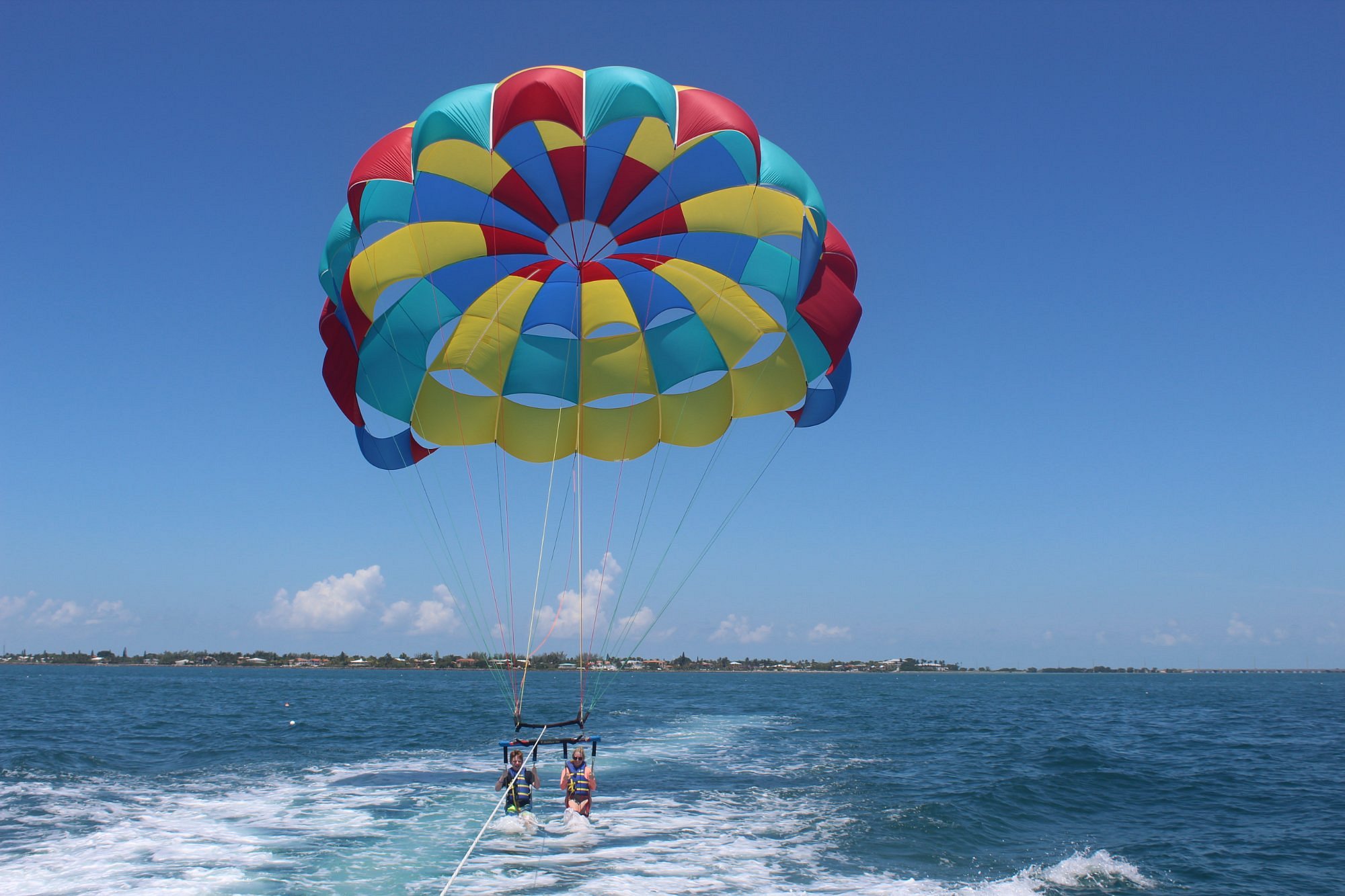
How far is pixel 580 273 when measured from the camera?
41.7 ft

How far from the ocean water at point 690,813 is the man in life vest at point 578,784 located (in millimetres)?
388

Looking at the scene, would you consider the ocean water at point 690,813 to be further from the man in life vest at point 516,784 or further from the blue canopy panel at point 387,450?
the blue canopy panel at point 387,450

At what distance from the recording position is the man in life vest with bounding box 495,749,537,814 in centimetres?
1092

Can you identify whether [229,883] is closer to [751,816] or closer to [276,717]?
[751,816]

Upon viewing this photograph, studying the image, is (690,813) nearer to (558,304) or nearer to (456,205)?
(558,304)

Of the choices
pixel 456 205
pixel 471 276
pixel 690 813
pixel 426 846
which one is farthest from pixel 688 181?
pixel 690 813

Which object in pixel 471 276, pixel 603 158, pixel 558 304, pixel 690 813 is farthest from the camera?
pixel 690 813

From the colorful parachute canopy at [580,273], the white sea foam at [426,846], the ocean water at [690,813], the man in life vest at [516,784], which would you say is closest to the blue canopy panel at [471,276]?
the colorful parachute canopy at [580,273]

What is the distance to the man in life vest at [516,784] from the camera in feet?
35.8

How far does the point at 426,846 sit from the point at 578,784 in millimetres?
2169

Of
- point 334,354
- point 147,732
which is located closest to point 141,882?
point 334,354

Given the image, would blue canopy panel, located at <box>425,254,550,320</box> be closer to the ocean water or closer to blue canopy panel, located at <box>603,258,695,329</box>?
blue canopy panel, located at <box>603,258,695,329</box>

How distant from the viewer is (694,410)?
44.2 ft

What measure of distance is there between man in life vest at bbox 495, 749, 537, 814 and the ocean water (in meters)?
0.64
